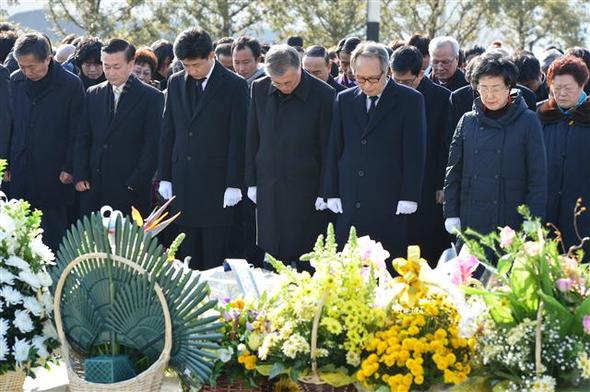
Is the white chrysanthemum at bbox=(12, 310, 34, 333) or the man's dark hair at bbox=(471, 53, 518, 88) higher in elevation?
the man's dark hair at bbox=(471, 53, 518, 88)

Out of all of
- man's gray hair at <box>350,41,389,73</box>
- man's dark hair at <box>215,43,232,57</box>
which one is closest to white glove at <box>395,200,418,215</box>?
man's gray hair at <box>350,41,389,73</box>

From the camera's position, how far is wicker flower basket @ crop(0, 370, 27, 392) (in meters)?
4.26

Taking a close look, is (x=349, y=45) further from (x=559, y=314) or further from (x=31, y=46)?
(x=559, y=314)

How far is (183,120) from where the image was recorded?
755cm

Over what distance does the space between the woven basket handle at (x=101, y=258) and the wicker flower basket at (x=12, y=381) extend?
1.25ft

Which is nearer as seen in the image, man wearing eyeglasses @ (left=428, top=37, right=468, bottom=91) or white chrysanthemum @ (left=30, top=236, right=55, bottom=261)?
white chrysanthemum @ (left=30, top=236, right=55, bottom=261)

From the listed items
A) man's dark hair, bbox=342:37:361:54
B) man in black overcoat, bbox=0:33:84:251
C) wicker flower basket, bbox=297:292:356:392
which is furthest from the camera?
man's dark hair, bbox=342:37:361:54

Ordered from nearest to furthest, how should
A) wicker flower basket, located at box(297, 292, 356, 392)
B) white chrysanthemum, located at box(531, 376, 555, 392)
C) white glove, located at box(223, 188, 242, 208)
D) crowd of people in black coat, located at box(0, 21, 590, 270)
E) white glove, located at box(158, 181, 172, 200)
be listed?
white chrysanthemum, located at box(531, 376, 555, 392)
wicker flower basket, located at box(297, 292, 356, 392)
crowd of people in black coat, located at box(0, 21, 590, 270)
white glove, located at box(223, 188, 242, 208)
white glove, located at box(158, 181, 172, 200)

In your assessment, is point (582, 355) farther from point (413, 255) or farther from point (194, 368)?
point (194, 368)

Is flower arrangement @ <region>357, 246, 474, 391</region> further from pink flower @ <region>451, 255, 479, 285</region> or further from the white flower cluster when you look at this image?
the white flower cluster

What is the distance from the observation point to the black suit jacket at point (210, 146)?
7492 mm

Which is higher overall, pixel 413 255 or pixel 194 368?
pixel 413 255

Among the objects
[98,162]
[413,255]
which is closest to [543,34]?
[98,162]

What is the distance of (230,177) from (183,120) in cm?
52
